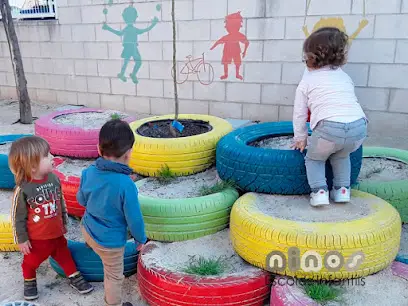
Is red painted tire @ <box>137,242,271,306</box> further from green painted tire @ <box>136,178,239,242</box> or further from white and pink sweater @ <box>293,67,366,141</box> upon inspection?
white and pink sweater @ <box>293,67,366,141</box>

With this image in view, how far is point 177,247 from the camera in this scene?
274cm

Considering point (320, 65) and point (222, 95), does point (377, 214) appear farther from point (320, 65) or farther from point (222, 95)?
point (222, 95)

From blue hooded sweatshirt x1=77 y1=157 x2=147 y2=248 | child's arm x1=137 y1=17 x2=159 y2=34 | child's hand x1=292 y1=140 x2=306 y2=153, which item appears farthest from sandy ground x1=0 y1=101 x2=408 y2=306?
child's arm x1=137 y1=17 x2=159 y2=34

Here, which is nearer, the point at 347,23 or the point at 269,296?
the point at 269,296

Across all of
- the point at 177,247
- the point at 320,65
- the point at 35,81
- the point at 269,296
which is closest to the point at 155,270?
the point at 177,247

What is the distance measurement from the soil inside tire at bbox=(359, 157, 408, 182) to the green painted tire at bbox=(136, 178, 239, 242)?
1211 millimetres

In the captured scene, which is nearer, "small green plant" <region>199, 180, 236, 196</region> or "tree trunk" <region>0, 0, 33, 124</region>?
"small green plant" <region>199, 180, 236, 196</region>

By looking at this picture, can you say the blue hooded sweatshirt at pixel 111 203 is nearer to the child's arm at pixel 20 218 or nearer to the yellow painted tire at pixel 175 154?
the child's arm at pixel 20 218

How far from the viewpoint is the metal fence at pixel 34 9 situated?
7.22 m

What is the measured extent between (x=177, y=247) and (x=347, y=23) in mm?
3471

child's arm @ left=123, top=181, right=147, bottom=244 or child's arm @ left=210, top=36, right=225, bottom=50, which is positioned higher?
child's arm @ left=210, top=36, right=225, bottom=50

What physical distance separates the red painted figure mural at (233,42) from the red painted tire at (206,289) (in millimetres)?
3703

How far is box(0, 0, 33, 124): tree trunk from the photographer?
616 centimetres

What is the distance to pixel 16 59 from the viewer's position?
245 inches
